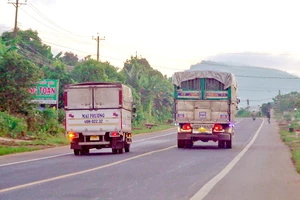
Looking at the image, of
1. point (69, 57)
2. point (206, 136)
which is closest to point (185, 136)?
point (206, 136)

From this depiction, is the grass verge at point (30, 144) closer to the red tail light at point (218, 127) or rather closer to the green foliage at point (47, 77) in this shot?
the green foliage at point (47, 77)

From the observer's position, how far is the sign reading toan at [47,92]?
155ft

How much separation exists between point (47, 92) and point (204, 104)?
18.0 meters

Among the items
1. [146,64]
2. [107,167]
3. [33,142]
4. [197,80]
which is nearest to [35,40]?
[146,64]

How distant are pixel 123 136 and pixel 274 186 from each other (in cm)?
1337

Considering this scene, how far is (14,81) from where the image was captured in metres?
42.9

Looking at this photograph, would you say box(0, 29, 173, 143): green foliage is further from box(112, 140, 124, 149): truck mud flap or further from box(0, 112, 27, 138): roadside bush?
box(112, 140, 124, 149): truck mud flap

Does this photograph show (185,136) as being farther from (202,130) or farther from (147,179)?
(147,179)

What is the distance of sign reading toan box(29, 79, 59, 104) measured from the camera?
47.2 metres

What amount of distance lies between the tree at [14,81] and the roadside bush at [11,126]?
2.61m

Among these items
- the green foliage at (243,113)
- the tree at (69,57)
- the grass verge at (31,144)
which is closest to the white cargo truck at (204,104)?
the grass verge at (31,144)

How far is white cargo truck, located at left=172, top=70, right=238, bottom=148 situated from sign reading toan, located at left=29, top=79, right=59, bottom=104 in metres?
16.2

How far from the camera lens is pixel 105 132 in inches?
1109

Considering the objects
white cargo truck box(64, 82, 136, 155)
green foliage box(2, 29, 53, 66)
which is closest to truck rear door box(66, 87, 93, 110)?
white cargo truck box(64, 82, 136, 155)
